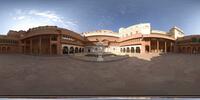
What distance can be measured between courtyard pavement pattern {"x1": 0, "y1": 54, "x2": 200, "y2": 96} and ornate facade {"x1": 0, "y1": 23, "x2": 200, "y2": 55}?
11 cm

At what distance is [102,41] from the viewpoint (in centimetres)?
263

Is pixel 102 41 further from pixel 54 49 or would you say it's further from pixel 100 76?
pixel 54 49

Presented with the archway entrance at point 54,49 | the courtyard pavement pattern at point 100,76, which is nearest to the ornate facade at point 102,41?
the archway entrance at point 54,49

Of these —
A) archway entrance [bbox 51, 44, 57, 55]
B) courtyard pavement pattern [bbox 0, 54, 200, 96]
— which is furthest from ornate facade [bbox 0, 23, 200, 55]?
courtyard pavement pattern [bbox 0, 54, 200, 96]

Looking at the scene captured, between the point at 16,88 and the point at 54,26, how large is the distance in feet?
3.33

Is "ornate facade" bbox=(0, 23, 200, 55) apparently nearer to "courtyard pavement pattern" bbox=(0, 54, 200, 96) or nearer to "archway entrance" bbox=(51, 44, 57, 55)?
"archway entrance" bbox=(51, 44, 57, 55)

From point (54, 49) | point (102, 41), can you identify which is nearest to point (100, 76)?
point (102, 41)

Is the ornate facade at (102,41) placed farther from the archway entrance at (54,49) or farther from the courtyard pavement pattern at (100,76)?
the courtyard pavement pattern at (100,76)

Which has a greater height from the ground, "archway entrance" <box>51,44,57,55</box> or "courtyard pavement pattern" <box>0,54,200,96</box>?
"archway entrance" <box>51,44,57,55</box>

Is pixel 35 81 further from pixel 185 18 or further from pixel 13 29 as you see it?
pixel 185 18

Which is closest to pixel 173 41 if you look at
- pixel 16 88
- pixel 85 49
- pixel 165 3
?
pixel 165 3

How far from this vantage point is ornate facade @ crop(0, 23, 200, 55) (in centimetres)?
257

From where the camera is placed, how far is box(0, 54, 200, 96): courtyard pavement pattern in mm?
2576

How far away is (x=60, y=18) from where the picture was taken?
8.77 feet
